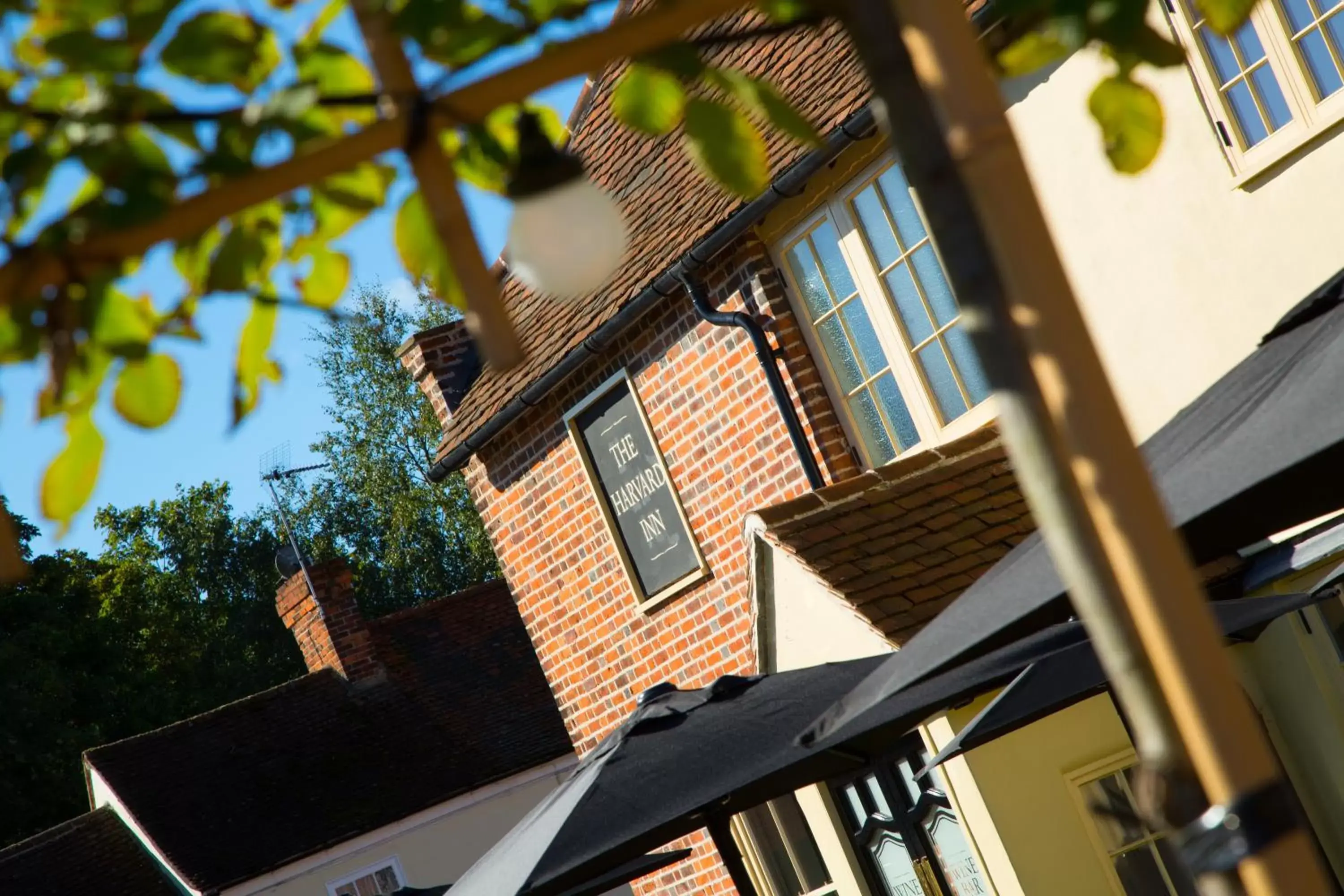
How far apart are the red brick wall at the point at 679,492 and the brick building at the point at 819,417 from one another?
0.08ft

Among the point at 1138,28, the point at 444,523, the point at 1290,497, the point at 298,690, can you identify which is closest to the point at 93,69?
the point at 1138,28

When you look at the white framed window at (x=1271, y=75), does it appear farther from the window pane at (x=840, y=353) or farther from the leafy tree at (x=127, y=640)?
the leafy tree at (x=127, y=640)

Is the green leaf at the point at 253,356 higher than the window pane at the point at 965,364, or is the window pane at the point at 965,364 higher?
the window pane at the point at 965,364

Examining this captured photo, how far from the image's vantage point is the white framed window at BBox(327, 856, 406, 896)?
21.7 metres

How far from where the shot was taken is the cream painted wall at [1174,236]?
6.75m

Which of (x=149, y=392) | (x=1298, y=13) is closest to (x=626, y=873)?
(x=1298, y=13)

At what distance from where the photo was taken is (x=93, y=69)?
1.62 meters

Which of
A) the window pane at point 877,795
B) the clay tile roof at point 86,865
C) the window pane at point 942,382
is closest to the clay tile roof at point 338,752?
the clay tile roof at point 86,865

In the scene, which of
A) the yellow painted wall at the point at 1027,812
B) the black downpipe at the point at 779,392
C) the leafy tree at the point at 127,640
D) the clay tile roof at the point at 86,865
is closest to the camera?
the yellow painted wall at the point at 1027,812

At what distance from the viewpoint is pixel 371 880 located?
22016 millimetres

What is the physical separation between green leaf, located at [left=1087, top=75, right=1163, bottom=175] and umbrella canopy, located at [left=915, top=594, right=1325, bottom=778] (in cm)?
379

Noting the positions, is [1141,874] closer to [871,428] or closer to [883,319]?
[871,428]

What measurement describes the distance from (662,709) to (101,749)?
1991 centimetres

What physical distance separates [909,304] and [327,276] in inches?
291
